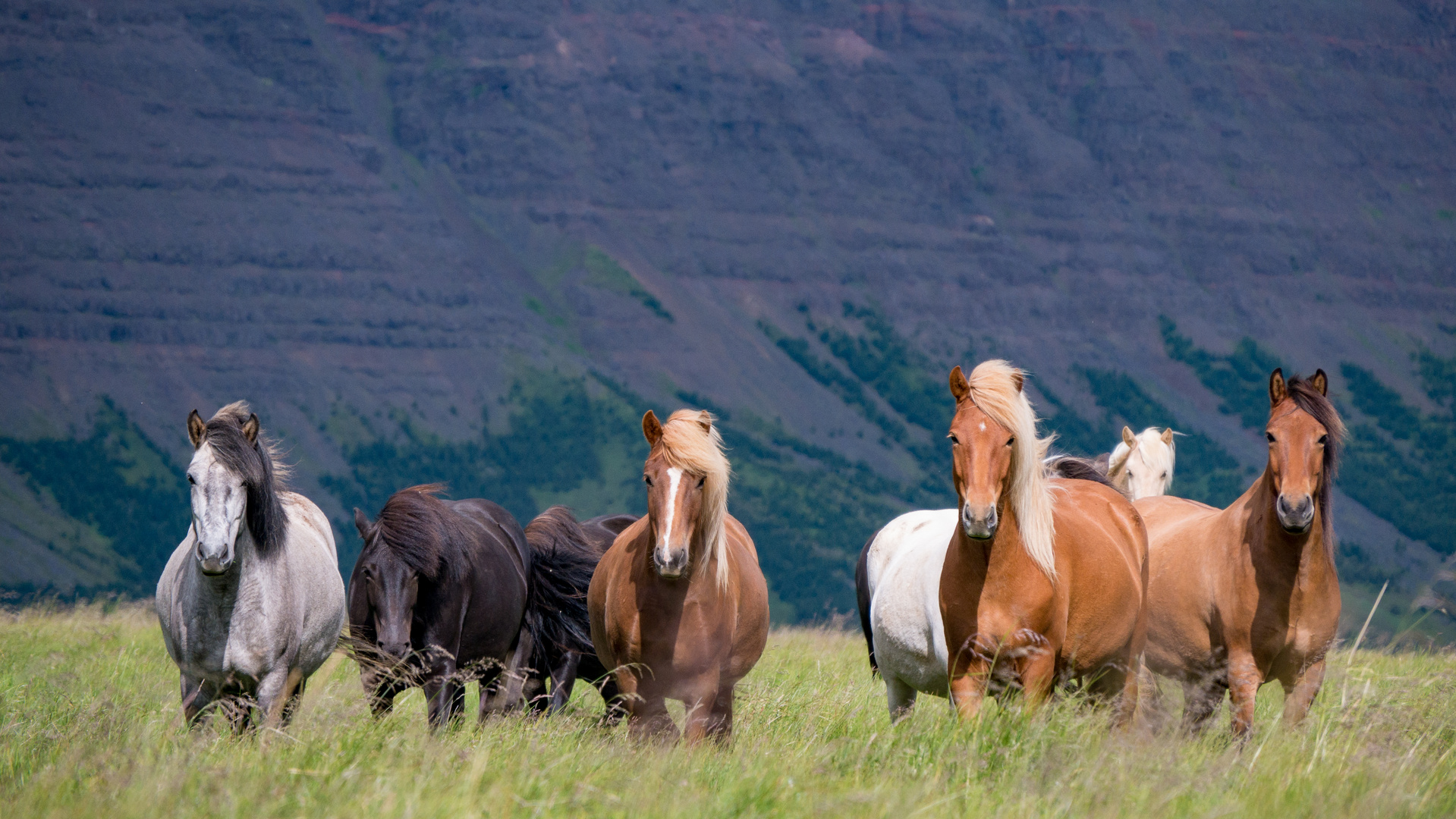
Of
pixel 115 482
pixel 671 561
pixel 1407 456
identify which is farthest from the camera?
pixel 1407 456

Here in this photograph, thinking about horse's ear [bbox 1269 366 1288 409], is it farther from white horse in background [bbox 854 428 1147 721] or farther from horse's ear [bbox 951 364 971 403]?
horse's ear [bbox 951 364 971 403]

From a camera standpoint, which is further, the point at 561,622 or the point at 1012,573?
the point at 561,622

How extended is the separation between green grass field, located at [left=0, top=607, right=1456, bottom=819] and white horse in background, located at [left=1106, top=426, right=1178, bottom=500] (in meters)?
4.52

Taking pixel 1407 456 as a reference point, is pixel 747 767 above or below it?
above

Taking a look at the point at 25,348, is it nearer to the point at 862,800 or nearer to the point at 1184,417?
the point at 1184,417

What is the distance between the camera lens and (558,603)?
10.1 m

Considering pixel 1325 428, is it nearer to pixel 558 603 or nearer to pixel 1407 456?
pixel 558 603

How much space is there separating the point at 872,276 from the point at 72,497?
98.0m

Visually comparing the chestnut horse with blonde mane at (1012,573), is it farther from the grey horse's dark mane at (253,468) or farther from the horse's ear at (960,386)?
the grey horse's dark mane at (253,468)

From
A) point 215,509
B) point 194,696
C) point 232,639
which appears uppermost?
point 215,509

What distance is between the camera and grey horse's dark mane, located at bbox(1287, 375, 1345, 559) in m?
7.09

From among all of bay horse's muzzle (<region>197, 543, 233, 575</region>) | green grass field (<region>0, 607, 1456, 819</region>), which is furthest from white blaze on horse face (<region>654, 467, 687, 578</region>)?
bay horse's muzzle (<region>197, 543, 233, 575</region>)

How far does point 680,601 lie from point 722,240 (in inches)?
6602

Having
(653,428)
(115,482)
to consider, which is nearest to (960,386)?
(653,428)
